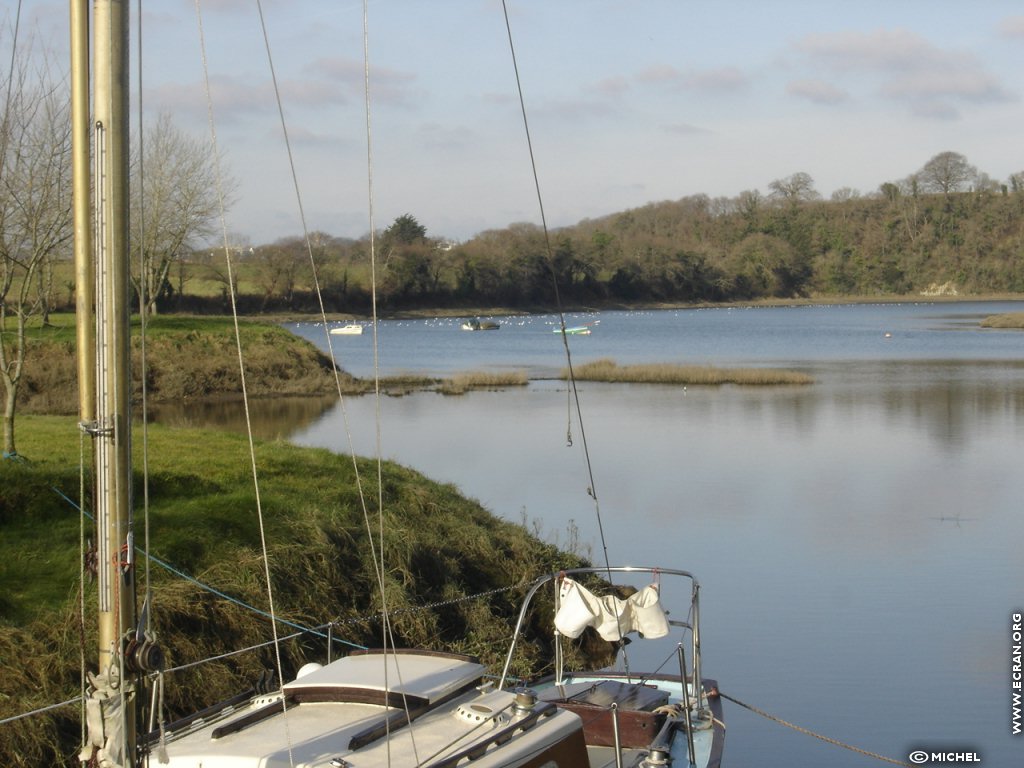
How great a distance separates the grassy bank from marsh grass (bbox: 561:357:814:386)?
3453 centimetres

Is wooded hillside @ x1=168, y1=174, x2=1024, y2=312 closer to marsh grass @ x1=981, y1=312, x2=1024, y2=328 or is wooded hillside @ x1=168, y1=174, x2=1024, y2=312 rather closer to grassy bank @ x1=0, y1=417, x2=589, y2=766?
marsh grass @ x1=981, y1=312, x2=1024, y2=328

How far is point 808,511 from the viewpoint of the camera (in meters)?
25.2

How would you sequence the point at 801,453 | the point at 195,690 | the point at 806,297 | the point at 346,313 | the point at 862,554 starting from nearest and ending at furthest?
the point at 195,690 < the point at 862,554 < the point at 801,453 < the point at 346,313 < the point at 806,297

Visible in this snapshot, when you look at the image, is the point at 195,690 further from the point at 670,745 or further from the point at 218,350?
the point at 218,350

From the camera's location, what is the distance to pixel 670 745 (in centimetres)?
1014

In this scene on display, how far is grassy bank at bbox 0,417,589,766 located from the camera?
11234mm

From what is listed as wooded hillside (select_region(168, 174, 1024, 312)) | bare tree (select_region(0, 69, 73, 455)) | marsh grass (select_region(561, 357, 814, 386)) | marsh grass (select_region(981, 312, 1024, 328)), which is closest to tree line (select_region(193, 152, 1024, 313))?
wooded hillside (select_region(168, 174, 1024, 312))

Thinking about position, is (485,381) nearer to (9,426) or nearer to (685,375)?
(685,375)

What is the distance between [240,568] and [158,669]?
268 inches

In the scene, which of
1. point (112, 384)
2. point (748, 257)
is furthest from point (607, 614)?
point (748, 257)

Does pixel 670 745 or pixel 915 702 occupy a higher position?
pixel 670 745

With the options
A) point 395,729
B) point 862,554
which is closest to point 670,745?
point 395,729

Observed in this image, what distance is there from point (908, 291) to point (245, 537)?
173789mm


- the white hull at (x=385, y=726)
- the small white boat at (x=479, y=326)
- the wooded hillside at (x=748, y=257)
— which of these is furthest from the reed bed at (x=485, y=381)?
the wooded hillside at (x=748, y=257)
